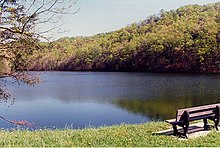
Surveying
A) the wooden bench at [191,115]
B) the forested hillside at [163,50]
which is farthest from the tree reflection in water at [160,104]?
the forested hillside at [163,50]

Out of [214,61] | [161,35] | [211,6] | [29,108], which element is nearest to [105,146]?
[29,108]

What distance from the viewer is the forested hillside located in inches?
2393

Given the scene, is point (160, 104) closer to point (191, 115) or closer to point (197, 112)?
point (197, 112)

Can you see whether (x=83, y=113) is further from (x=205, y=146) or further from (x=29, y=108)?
(x=205, y=146)

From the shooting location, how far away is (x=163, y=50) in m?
70.4

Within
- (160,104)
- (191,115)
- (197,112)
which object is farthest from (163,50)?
(191,115)

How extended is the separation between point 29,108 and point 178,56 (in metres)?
51.6

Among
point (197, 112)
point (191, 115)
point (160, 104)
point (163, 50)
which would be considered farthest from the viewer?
point (163, 50)

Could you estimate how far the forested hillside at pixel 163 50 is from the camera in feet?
199

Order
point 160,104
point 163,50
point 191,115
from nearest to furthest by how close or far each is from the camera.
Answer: point 191,115
point 160,104
point 163,50

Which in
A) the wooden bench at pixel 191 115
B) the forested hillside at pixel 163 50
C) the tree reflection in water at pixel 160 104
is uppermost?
the forested hillside at pixel 163 50

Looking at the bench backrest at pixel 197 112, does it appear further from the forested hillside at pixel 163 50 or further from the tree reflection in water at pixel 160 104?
the forested hillside at pixel 163 50

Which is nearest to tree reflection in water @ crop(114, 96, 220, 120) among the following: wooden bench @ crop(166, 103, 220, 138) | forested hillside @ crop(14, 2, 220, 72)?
wooden bench @ crop(166, 103, 220, 138)

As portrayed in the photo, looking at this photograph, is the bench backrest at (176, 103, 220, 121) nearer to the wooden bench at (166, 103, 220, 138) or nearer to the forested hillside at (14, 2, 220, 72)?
the wooden bench at (166, 103, 220, 138)
